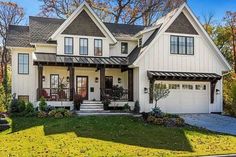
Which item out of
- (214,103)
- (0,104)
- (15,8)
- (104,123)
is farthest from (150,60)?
(15,8)

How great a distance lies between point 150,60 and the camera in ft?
89.2

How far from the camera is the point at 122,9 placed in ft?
142

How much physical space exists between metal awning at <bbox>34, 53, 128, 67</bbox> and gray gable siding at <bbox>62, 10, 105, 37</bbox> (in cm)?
196

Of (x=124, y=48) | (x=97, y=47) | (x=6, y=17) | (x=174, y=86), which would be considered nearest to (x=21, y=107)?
(x=97, y=47)

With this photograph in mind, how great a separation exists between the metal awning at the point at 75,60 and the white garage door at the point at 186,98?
4.15m

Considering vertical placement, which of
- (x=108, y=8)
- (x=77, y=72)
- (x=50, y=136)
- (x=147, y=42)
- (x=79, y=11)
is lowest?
(x=50, y=136)

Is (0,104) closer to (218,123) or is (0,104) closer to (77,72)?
(77,72)

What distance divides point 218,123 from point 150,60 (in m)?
7.02

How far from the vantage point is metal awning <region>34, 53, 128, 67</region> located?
25.9m

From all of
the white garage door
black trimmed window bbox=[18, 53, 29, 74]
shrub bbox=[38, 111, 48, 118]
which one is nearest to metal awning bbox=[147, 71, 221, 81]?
the white garage door

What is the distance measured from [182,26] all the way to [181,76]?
4166mm

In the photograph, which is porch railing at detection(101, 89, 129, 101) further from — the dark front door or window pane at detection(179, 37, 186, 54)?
window pane at detection(179, 37, 186, 54)

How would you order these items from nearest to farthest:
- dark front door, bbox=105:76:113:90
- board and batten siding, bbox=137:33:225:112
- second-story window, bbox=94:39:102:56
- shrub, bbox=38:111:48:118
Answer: shrub, bbox=38:111:48:118
board and batten siding, bbox=137:33:225:112
second-story window, bbox=94:39:102:56
dark front door, bbox=105:76:113:90

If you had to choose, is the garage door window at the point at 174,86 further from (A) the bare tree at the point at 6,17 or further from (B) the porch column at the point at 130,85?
(A) the bare tree at the point at 6,17
